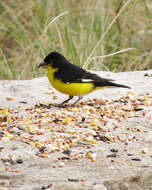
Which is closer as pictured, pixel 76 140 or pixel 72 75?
pixel 76 140

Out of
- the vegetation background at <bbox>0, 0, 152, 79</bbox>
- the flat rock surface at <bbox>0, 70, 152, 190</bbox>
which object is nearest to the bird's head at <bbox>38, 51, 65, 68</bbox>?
the flat rock surface at <bbox>0, 70, 152, 190</bbox>

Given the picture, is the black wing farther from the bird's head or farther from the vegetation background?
the vegetation background

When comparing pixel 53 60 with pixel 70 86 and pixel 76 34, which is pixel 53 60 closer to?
pixel 70 86

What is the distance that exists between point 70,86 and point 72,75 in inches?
4.4

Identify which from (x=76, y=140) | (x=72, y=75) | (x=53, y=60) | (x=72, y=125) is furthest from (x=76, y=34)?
(x=76, y=140)

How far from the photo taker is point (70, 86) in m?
4.40

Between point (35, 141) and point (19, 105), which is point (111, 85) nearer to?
point (19, 105)

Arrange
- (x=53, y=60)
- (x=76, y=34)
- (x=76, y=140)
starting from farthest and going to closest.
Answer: (x=76, y=34)
(x=53, y=60)
(x=76, y=140)

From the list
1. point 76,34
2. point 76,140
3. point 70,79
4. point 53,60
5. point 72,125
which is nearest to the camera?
point 76,140

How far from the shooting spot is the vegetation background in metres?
6.40

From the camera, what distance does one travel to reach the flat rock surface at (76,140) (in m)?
2.90

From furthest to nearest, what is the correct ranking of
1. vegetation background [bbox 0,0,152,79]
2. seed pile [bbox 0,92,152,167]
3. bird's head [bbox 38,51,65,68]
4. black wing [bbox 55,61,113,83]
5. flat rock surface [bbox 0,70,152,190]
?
vegetation background [bbox 0,0,152,79] < bird's head [bbox 38,51,65,68] < black wing [bbox 55,61,113,83] < seed pile [bbox 0,92,152,167] < flat rock surface [bbox 0,70,152,190]

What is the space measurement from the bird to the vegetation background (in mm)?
1513

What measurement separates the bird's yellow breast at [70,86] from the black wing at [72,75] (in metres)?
0.04
